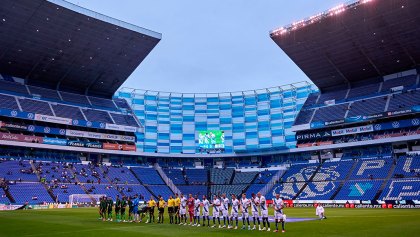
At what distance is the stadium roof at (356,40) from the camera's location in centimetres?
5894

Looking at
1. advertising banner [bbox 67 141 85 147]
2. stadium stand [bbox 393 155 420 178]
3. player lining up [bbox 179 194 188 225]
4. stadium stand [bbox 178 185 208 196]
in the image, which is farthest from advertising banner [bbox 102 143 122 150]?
stadium stand [bbox 393 155 420 178]

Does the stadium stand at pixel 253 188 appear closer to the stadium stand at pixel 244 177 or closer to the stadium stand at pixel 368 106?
the stadium stand at pixel 244 177

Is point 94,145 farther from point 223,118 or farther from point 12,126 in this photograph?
point 223,118

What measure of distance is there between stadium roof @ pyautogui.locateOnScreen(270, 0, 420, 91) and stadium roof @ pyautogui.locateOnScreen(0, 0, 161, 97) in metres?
29.3

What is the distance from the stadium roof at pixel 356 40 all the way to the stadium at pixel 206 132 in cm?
24

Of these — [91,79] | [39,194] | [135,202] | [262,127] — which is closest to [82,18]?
[91,79]

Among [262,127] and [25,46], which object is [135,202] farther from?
[262,127]

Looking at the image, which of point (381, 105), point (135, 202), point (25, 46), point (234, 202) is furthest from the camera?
point (381, 105)

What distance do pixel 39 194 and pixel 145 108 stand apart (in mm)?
44953

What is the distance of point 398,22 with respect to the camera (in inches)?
2356

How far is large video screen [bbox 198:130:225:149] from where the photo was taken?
91.4 metres

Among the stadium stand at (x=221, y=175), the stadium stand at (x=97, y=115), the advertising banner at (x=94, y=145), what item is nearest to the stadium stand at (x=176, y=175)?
the stadium stand at (x=221, y=175)

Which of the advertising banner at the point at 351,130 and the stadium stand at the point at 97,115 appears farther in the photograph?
the stadium stand at the point at 97,115

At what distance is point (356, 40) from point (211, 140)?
41476 mm
